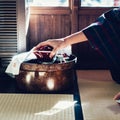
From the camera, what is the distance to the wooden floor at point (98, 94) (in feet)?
7.44

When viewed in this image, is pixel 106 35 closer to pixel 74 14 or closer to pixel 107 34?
pixel 107 34

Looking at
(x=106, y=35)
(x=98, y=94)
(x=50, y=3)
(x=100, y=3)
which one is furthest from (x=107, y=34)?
(x=50, y=3)

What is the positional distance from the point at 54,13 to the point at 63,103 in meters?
1.51

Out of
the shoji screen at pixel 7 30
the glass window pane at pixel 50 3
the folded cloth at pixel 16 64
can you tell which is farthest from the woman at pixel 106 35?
the glass window pane at pixel 50 3

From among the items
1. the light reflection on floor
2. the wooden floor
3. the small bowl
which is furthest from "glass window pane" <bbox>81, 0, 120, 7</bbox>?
the light reflection on floor

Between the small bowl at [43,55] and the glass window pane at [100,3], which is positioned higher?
the glass window pane at [100,3]

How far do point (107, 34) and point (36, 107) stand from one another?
1007mm

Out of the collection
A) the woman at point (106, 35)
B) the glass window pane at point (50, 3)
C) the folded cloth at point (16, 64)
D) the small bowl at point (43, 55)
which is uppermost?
the glass window pane at point (50, 3)

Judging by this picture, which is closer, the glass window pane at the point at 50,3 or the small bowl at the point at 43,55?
the small bowl at the point at 43,55

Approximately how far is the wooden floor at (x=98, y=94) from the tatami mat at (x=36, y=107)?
0.15 meters

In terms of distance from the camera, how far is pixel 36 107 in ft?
7.85

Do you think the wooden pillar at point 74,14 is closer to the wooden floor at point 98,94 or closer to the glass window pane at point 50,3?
the glass window pane at point 50,3

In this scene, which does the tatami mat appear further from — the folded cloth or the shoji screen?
the shoji screen

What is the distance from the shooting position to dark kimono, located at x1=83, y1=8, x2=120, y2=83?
2.77 meters
